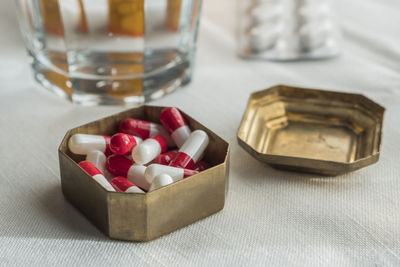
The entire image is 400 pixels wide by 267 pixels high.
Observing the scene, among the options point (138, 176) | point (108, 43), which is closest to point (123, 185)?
point (138, 176)

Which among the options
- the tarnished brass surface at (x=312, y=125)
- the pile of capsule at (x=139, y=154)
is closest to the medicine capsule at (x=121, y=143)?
the pile of capsule at (x=139, y=154)

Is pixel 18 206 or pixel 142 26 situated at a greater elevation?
pixel 142 26

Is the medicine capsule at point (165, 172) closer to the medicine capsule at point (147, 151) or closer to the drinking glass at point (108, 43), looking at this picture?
the medicine capsule at point (147, 151)

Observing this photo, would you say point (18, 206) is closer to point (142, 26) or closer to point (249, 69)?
point (142, 26)

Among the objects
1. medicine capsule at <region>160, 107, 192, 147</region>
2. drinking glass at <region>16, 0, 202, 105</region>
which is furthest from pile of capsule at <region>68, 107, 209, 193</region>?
drinking glass at <region>16, 0, 202, 105</region>

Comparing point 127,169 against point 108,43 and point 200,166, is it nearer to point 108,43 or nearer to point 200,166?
point 200,166

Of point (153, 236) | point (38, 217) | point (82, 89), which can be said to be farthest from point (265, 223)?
point (82, 89)
